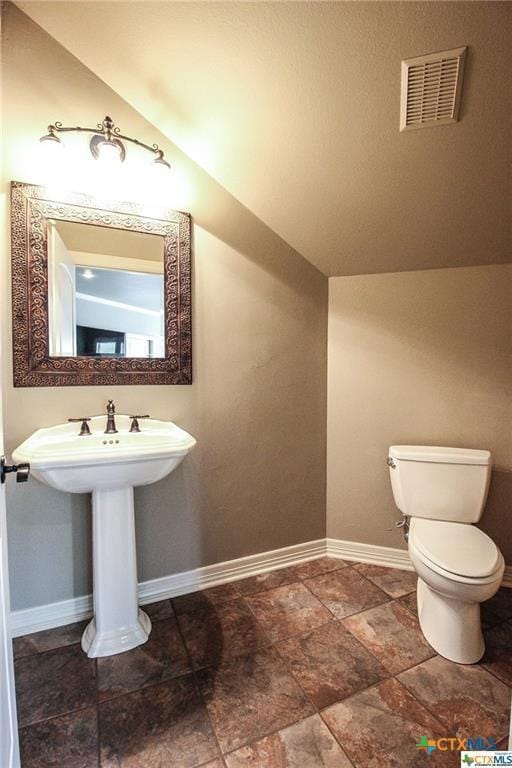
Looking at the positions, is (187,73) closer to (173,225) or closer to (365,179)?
(173,225)

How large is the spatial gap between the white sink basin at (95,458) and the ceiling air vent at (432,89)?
152cm

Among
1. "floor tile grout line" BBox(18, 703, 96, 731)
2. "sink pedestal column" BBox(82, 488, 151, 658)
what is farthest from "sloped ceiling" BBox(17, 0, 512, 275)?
"floor tile grout line" BBox(18, 703, 96, 731)

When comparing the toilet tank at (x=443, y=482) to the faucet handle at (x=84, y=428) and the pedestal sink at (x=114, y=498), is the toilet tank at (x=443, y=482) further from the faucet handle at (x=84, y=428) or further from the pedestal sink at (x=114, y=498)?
the faucet handle at (x=84, y=428)

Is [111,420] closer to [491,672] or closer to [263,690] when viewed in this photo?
[263,690]

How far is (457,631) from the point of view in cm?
137

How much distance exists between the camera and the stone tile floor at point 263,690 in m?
1.05

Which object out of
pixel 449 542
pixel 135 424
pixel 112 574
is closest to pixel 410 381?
pixel 449 542

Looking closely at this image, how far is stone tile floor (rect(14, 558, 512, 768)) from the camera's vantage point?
3.43 ft

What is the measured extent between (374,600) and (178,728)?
1.07m

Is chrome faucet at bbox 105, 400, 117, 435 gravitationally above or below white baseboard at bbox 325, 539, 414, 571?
above

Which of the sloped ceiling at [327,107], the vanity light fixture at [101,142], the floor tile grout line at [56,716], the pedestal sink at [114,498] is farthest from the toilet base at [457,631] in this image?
the vanity light fixture at [101,142]

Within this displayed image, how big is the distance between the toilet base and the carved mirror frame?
5.01 ft

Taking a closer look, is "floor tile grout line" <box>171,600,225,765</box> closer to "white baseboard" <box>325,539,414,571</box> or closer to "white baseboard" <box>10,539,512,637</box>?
"white baseboard" <box>10,539,512,637</box>

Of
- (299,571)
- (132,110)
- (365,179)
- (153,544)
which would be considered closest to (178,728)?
(153,544)
